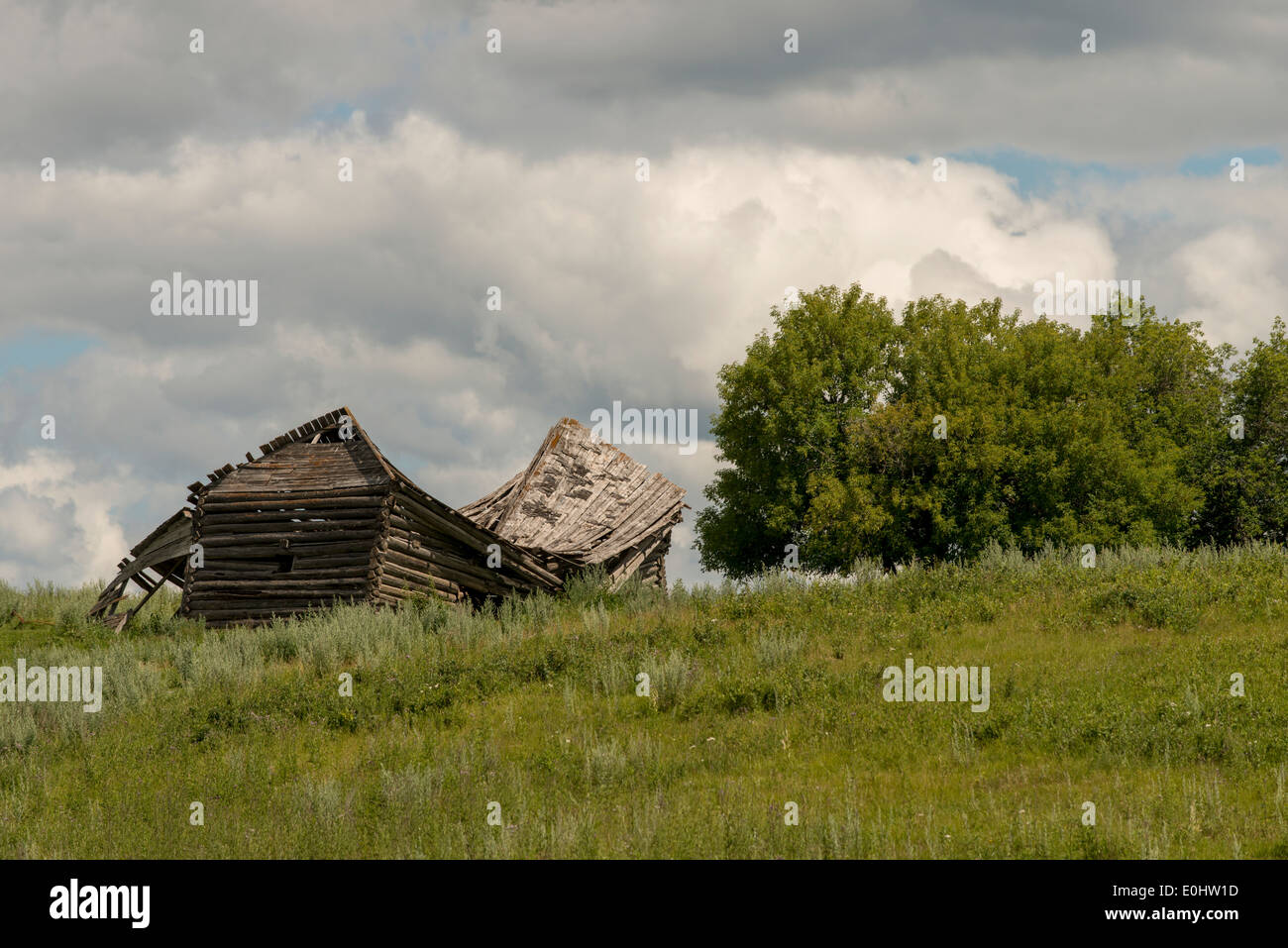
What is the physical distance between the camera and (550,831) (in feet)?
32.8

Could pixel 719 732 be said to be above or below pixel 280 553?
below

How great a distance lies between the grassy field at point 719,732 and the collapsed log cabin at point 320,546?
116 inches

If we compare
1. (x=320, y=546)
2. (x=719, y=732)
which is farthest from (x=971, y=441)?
(x=719, y=732)

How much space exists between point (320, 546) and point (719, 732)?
1335cm

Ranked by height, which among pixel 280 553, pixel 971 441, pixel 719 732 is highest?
pixel 971 441

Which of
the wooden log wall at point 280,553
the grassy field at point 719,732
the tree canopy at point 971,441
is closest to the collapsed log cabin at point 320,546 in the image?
the wooden log wall at point 280,553

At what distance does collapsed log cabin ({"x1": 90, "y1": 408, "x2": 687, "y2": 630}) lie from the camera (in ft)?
78.1

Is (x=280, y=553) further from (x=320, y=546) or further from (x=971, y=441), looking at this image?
(x=971, y=441)

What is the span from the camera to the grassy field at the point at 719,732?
10055 mm

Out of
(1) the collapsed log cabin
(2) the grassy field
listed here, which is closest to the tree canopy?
(1) the collapsed log cabin

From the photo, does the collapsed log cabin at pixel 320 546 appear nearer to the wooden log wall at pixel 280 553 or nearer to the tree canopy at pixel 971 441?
the wooden log wall at pixel 280 553

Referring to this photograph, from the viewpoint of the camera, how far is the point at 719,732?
44.3ft
